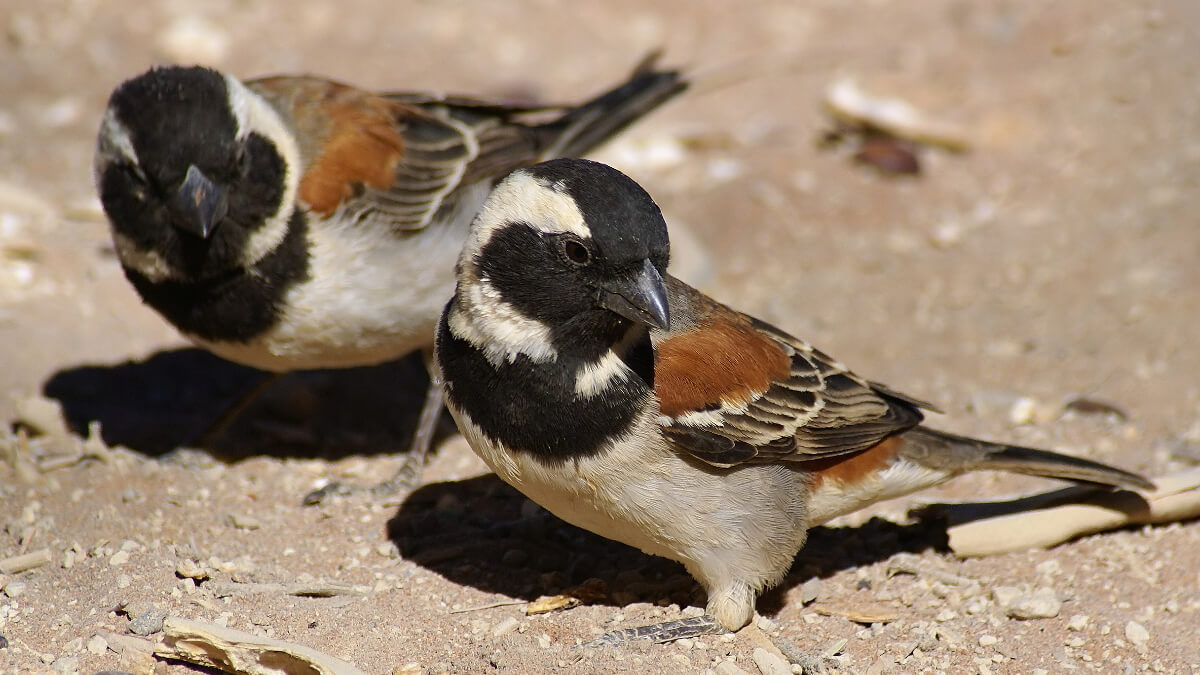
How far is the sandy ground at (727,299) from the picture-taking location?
4840 millimetres

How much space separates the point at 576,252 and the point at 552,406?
58 centimetres

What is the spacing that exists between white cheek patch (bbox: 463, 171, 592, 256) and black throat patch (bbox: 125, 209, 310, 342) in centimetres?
138

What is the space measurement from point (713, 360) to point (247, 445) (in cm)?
328

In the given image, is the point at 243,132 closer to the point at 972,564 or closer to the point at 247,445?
the point at 247,445

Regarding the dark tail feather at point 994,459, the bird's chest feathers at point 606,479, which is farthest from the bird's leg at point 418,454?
the dark tail feather at point 994,459

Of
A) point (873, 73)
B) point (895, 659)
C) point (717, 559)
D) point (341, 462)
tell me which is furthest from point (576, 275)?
point (873, 73)

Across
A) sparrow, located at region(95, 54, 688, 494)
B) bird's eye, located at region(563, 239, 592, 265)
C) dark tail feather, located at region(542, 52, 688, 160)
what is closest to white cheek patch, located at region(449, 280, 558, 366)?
bird's eye, located at region(563, 239, 592, 265)

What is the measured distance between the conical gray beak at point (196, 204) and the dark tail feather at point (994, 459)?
10.9ft

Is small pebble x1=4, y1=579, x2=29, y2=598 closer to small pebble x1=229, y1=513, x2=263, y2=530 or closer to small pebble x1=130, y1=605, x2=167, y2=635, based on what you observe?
small pebble x1=130, y1=605, x2=167, y2=635

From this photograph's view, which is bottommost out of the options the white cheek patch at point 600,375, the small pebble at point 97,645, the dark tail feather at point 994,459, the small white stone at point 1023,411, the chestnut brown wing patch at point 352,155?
the small white stone at point 1023,411

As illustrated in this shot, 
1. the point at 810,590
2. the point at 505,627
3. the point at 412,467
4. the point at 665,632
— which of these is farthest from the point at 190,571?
→ the point at 810,590

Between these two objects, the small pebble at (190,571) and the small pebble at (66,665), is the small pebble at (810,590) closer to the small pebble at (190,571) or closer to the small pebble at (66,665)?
the small pebble at (190,571)

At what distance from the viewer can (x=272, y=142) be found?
601 cm

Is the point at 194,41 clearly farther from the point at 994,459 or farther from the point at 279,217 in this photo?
the point at 994,459
